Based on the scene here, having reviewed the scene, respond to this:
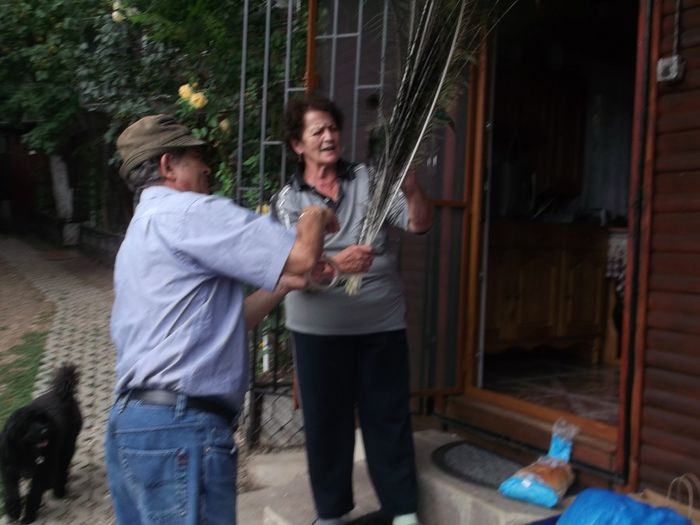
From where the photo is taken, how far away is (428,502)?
2889 mm

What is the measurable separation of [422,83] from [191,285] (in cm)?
96

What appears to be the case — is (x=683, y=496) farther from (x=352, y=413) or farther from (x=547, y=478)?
(x=352, y=413)

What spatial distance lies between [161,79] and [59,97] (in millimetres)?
3497

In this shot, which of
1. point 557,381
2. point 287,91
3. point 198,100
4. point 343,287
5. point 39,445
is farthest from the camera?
point 198,100

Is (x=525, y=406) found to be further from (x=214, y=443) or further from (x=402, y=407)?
(x=214, y=443)

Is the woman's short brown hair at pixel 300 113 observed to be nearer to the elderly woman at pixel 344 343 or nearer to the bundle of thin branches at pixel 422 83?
the elderly woman at pixel 344 343

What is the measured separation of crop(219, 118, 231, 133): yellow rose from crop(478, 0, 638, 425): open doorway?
1.78m

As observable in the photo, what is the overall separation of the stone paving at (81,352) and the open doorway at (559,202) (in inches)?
90.6

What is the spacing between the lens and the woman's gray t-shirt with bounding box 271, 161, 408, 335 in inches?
99.0

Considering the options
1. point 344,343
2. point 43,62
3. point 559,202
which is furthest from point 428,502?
point 43,62

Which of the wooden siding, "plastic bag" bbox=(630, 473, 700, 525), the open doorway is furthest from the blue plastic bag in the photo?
the open doorway

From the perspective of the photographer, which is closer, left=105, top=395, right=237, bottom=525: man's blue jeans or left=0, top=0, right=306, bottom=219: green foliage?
left=105, top=395, right=237, bottom=525: man's blue jeans

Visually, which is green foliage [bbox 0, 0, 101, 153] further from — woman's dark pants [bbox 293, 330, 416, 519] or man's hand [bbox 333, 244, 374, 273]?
man's hand [bbox 333, 244, 374, 273]

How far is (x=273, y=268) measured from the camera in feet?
5.48
